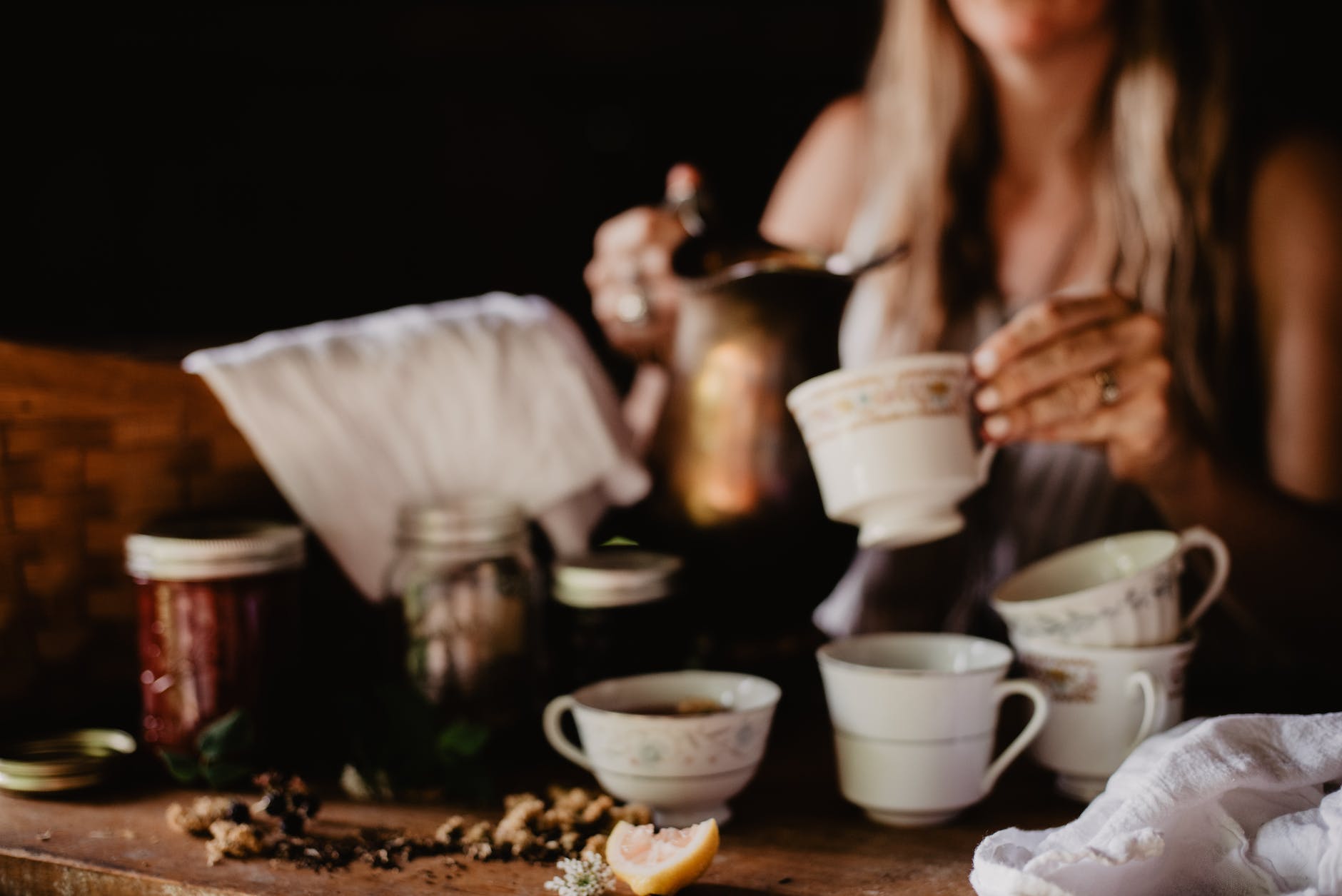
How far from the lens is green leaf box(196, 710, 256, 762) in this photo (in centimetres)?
76

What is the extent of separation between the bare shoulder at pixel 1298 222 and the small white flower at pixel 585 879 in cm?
96

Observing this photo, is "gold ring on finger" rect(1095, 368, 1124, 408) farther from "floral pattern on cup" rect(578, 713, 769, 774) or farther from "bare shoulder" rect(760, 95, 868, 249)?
"bare shoulder" rect(760, 95, 868, 249)

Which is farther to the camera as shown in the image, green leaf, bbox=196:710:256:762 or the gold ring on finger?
the gold ring on finger

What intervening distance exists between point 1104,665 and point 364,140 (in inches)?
83.5

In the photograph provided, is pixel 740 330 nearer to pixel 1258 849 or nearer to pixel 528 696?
pixel 528 696

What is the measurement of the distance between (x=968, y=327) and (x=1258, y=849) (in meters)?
0.81

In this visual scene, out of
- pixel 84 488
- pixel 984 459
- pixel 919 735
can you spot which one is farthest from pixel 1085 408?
pixel 84 488

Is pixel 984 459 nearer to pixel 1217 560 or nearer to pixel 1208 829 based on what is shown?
pixel 1217 560

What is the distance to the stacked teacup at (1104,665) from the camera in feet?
2.37

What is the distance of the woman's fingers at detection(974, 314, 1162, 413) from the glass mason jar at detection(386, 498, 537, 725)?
1.28 ft

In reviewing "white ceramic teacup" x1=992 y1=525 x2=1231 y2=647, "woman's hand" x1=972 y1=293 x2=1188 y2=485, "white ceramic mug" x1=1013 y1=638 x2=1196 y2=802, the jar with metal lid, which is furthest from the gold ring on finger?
the jar with metal lid

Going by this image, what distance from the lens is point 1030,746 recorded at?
0.76 meters

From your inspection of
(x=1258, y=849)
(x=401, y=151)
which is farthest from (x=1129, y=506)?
(x=401, y=151)

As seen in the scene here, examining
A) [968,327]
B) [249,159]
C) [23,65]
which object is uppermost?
[23,65]
